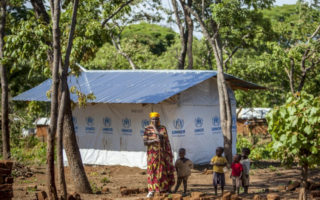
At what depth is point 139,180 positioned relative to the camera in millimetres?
10086

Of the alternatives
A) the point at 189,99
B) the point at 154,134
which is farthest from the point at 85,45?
the point at 189,99

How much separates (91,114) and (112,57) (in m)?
12.6

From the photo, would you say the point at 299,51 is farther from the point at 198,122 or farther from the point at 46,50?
the point at 46,50

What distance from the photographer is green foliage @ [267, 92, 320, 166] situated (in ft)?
17.7

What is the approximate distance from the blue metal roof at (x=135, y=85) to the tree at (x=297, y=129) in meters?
4.76

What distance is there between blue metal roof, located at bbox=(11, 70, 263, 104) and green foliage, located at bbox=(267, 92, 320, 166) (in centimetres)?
476

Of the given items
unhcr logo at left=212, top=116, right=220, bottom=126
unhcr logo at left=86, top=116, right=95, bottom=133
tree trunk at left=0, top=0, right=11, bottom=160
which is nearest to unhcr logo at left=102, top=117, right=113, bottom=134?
unhcr logo at left=86, top=116, right=95, bottom=133

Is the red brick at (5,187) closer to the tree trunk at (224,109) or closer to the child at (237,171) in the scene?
the child at (237,171)

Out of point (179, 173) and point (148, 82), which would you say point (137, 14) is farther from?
point (179, 173)

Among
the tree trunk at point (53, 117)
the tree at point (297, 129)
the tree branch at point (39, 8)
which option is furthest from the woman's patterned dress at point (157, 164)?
the tree branch at point (39, 8)

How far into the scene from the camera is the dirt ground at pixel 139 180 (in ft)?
26.0

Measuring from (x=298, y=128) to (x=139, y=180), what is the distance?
5554 millimetres

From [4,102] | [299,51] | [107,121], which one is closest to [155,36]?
[299,51]

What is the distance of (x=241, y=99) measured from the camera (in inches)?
813
